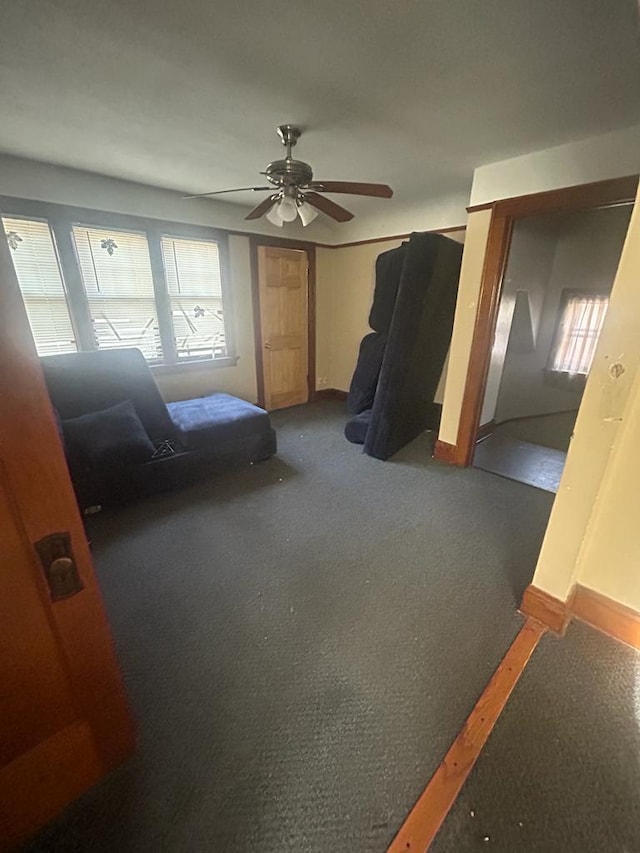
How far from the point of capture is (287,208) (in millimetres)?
2238

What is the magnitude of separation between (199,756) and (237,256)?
159 inches

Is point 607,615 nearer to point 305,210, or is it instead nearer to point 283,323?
point 305,210

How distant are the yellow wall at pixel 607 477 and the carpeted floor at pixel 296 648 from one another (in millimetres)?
372

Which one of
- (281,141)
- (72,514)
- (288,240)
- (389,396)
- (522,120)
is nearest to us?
(72,514)

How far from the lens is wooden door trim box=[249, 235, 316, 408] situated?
3992mm

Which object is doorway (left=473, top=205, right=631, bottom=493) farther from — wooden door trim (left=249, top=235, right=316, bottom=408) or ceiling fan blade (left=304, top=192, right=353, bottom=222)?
wooden door trim (left=249, top=235, right=316, bottom=408)

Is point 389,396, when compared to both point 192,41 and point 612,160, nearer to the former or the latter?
point 612,160

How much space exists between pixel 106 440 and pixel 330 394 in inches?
129

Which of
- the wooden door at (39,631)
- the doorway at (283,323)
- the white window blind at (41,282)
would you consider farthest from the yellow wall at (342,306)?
the wooden door at (39,631)

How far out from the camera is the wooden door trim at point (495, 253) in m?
2.12

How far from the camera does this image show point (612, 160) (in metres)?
2.06

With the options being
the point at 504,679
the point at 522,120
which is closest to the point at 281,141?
the point at 522,120

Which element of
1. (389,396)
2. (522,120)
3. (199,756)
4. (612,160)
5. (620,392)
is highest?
(522,120)

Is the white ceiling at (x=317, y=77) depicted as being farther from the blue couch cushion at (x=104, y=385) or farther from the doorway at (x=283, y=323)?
the doorway at (x=283, y=323)
